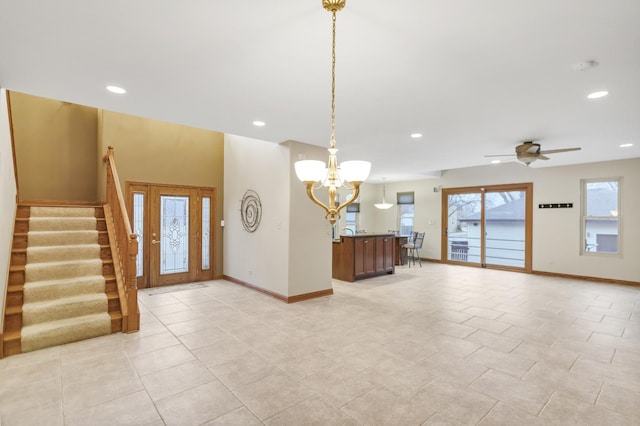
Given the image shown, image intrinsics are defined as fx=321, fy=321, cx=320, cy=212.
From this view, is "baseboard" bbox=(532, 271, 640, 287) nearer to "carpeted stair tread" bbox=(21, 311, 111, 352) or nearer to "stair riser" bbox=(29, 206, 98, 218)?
"carpeted stair tread" bbox=(21, 311, 111, 352)

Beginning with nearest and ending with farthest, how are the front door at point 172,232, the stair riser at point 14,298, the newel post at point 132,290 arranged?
the stair riser at point 14,298 < the newel post at point 132,290 < the front door at point 172,232

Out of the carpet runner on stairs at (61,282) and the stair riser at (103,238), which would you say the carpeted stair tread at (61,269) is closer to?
the carpet runner on stairs at (61,282)

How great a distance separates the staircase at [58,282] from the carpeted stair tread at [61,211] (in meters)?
0.01

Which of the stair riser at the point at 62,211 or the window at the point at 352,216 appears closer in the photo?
the stair riser at the point at 62,211

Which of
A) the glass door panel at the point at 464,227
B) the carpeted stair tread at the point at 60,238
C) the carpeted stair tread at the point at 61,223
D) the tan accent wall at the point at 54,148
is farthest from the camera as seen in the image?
the glass door panel at the point at 464,227

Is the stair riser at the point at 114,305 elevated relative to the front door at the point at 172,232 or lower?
lower

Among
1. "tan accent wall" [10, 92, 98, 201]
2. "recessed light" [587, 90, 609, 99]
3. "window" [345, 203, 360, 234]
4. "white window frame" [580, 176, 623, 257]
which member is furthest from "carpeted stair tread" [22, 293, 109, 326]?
"white window frame" [580, 176, 623, 257]

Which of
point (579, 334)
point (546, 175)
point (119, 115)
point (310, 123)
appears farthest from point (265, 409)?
point (546, 175)

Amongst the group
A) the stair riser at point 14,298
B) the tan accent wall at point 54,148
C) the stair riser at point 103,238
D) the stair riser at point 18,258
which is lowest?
the stair riser at point 14,298

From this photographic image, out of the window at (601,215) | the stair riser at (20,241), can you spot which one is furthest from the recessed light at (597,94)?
the stair riser at (20,241)

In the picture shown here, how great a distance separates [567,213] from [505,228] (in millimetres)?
1405

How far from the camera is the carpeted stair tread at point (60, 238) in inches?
168

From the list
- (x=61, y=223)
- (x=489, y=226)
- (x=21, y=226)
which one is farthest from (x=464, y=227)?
(x=21, y=226)

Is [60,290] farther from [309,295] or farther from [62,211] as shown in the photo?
[309,295]
